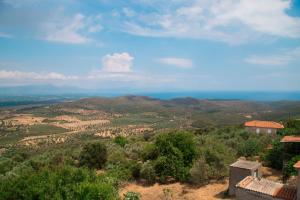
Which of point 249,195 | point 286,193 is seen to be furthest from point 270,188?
point 249,195

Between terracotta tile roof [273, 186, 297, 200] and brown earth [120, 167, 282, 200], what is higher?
terracotta tile roof [273, 186, 297, 200]

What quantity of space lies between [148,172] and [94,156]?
771 centimetres

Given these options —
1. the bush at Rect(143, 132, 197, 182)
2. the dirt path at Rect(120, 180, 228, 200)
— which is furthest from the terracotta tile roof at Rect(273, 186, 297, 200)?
the bush at Rect(143, 132, 197, 182)

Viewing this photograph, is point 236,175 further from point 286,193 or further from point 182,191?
point 286,193

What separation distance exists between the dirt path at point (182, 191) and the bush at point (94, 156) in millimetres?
7178

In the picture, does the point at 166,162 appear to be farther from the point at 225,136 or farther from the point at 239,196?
the point at 225,136

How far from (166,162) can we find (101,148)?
8488 mm

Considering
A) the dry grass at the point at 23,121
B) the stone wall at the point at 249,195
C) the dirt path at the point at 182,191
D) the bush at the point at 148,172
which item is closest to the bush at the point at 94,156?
the bush at the point at 148,172

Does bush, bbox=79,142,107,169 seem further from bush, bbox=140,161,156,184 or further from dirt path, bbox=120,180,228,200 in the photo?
dirt path, bbox=120,180,228,200

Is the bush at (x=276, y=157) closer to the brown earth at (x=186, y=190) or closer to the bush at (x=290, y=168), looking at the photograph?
the brown earth at (x=186, y=190)

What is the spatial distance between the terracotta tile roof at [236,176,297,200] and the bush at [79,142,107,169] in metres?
17.3

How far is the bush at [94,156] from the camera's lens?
31.0 metres

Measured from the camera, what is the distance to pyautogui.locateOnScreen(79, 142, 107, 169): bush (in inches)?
1222

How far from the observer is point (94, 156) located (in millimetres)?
31172
